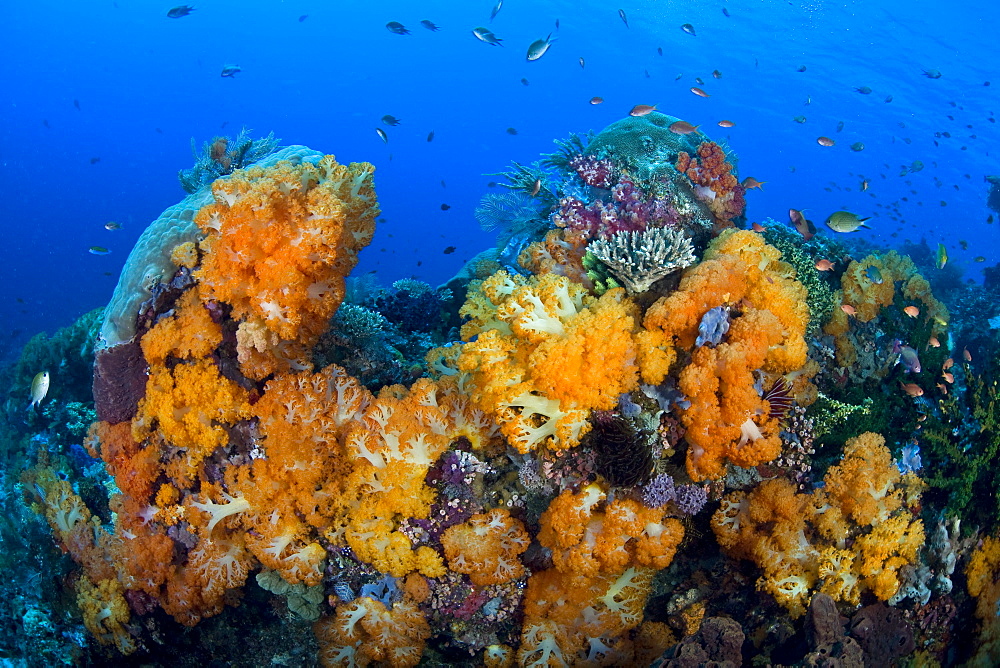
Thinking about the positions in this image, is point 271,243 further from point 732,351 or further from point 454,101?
point 454,101

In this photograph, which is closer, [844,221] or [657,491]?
[657,491]

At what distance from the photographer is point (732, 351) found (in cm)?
394

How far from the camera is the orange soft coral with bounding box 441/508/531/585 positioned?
4676mm

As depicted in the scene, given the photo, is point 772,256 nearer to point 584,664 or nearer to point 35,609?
point 584,664

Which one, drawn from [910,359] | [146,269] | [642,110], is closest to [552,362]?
[910,359]

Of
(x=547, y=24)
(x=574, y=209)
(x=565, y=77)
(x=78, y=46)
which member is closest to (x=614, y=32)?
(x=547, y=24)

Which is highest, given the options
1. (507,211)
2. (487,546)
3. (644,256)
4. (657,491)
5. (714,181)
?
(714,181)

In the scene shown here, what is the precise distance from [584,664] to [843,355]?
4168 mm

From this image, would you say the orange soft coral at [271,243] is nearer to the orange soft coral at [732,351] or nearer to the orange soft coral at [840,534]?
the orange soft coral at [732,351]

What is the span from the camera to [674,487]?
14.4 feet

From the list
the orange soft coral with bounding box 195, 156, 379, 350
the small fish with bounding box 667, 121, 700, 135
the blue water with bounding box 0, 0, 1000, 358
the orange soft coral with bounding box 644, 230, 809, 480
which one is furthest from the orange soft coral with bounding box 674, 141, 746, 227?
the blue water with bounding box 0, 0, 1000, 358

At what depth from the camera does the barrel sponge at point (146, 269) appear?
5285 millimetres

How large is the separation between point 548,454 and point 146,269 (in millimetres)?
4758

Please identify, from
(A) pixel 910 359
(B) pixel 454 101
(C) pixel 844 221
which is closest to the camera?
(A) pixel 910 359
